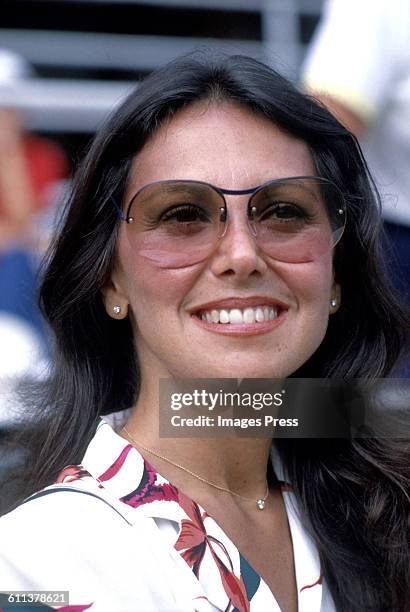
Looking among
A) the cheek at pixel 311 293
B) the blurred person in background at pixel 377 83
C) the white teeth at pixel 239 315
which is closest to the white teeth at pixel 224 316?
the white teeth at pixel 239 315

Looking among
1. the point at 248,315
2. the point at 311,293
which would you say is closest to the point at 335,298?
the point at 311,293

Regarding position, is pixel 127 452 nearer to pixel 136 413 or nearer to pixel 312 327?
pixel 136 413

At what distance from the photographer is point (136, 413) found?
5.23 ft

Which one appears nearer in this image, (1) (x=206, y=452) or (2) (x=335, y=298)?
(1) (x=206, y=452)

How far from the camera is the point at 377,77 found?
2.10m

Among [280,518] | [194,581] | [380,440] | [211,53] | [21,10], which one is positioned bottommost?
[194,581]

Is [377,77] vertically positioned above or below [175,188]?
above

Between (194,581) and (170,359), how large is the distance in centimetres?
33

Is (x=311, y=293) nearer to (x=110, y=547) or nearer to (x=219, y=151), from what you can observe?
(x=219, y=151)

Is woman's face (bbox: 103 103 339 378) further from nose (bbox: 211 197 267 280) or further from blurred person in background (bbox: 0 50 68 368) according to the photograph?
blurred person in background (bbox: 0 50 68 368)

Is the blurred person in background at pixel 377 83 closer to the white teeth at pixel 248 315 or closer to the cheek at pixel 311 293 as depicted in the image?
the cheek at pixel 311 293

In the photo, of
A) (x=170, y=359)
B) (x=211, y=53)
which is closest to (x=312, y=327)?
(x=170, y=359)

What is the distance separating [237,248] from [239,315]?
98 mm

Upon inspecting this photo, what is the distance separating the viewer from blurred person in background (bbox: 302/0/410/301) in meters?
2.09
